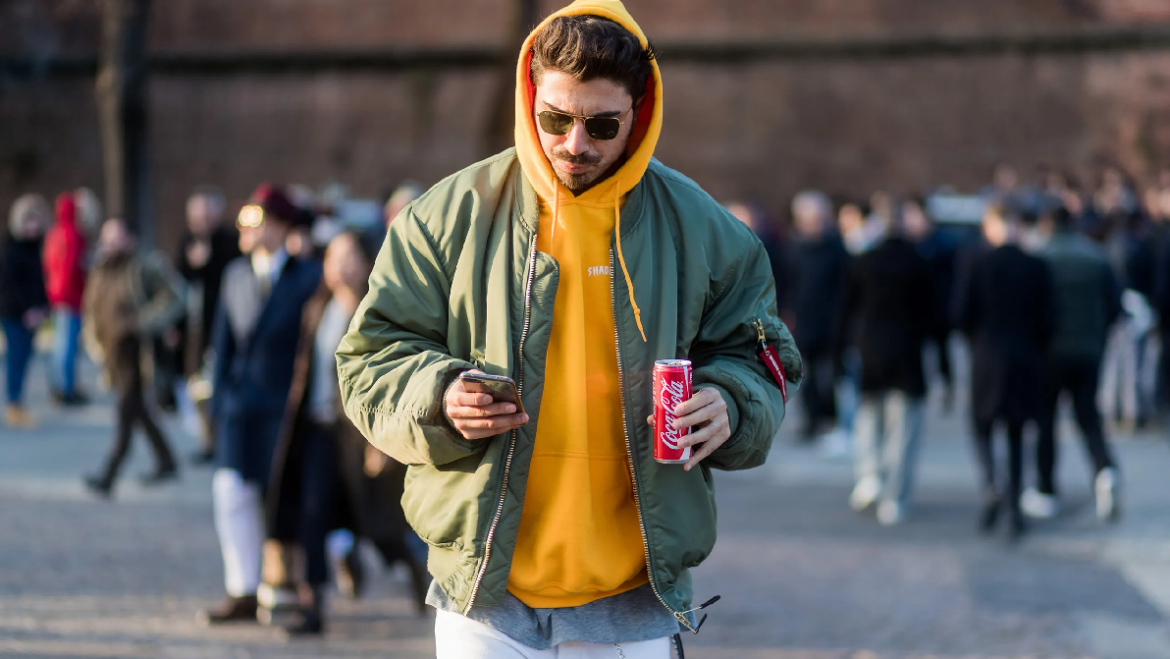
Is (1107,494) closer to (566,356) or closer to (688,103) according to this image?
(566,356)

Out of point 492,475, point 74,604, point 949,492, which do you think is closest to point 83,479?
point 74,604

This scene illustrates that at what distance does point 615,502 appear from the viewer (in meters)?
2.78

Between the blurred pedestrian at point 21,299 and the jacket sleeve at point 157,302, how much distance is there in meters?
3.29

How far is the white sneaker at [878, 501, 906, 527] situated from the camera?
8.41 m

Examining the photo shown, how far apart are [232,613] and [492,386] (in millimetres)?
4136

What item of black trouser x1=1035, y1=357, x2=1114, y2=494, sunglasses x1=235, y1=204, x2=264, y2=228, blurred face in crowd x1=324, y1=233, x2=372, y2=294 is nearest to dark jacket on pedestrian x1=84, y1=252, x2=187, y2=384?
sunglasses x1=235, y1=204, x2=264, y2=228

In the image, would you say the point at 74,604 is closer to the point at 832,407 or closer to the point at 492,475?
the point at 492,475

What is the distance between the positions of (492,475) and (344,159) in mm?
22343

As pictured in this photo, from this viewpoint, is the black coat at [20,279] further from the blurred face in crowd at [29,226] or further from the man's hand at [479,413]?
the man's hand at [479,413]

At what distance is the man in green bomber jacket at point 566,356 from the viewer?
8.86 feet

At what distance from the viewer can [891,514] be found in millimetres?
8453

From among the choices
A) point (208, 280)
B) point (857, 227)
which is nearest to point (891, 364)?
point (857, 227)

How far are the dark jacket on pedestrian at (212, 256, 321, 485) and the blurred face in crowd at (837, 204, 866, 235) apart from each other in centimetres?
583

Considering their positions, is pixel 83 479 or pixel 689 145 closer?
pixel 83 479
